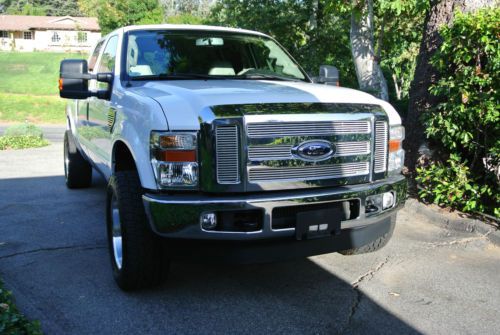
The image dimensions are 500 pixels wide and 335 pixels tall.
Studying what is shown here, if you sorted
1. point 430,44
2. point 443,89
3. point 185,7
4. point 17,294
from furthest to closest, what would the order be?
point 185,7
point 430,44
point 443,89
point 17,294

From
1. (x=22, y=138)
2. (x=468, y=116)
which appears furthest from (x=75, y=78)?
(x=22, y=138)

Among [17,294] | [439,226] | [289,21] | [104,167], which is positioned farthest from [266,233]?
[289,21]

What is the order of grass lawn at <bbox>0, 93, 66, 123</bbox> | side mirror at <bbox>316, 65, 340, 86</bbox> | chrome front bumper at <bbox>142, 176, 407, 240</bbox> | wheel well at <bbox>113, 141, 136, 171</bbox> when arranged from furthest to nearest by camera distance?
grass lawn at <bbox>0, 93, 66, 123</bbox>, side mirror at <bbox>316, 65, 340, 86</bbox>, wheel well at <bbox>113, 141, 136, 171</bbox>, chrome front bumper at <bbox>142, 176, 407, 240</bbox>

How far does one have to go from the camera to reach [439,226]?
5930 mm

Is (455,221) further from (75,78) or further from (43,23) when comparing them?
(43,23)

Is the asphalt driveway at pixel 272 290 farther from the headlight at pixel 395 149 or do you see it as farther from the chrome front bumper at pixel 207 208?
the headlight at pixel 395 149

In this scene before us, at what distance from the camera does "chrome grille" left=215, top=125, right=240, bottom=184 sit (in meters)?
3.36

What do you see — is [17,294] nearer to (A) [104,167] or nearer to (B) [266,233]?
(A) [104,167]

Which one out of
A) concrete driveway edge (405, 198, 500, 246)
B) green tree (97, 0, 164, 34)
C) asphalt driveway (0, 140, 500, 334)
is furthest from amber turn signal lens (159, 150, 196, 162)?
green tree (97, 0, 164, 34)

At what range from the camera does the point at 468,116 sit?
18.4 feet

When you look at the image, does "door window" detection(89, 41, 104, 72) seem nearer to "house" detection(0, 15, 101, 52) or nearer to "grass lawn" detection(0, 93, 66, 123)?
"grass lawn" detection(0, 93, 66, 123)

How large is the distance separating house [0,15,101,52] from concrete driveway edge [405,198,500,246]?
67712mm

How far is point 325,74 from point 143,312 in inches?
115

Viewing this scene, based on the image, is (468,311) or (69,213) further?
(69,213)
